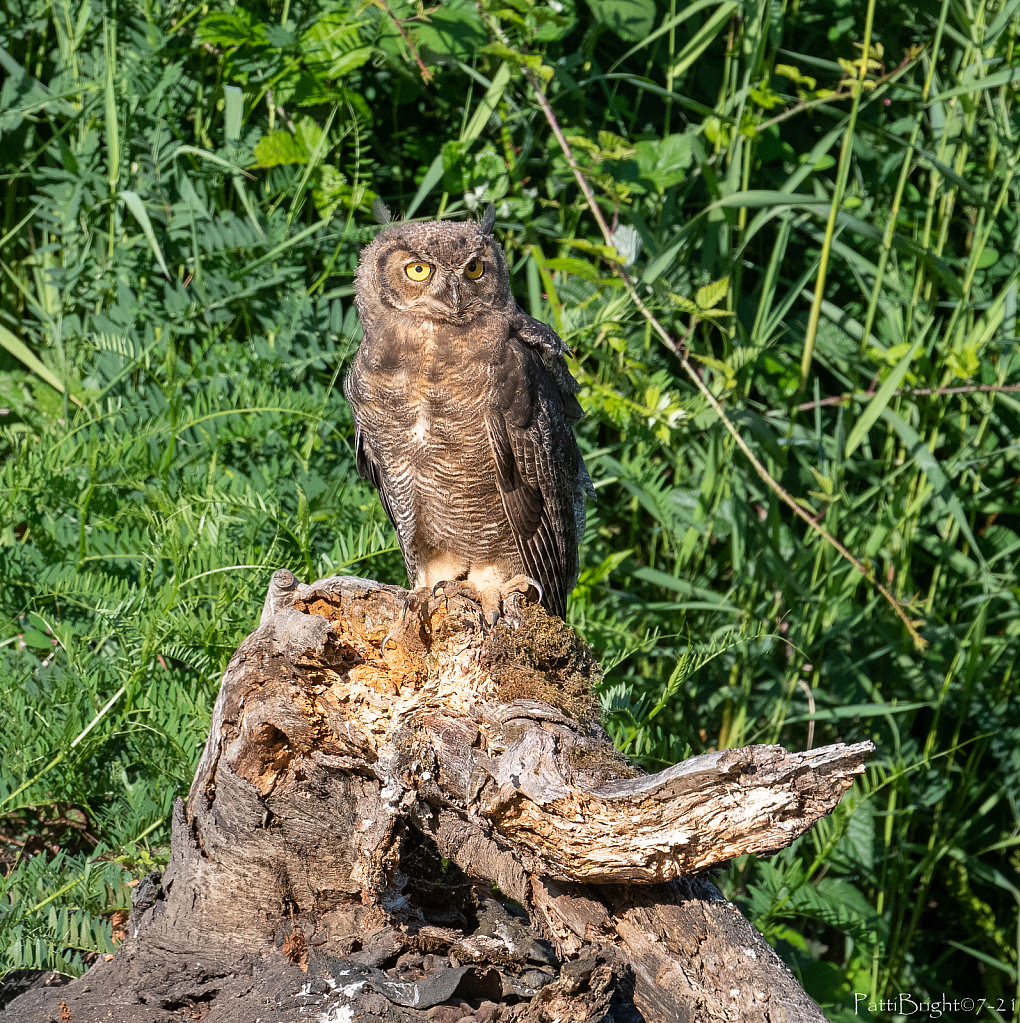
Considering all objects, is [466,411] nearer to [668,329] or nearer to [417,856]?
[417,856]

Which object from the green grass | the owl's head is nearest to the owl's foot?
the green grass

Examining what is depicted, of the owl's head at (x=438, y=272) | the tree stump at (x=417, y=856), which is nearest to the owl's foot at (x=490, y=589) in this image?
the tree stump at (x=417, y=856)

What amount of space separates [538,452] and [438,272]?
0.50m

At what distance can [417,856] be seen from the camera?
6.64ft

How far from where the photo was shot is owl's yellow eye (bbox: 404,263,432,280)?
2.43 m

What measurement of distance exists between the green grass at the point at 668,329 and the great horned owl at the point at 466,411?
22cm

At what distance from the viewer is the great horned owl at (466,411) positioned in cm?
244

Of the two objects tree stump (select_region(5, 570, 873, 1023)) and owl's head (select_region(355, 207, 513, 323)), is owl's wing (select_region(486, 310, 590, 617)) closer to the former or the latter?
→ owl's head (select_region(355, 207, 513, 323))

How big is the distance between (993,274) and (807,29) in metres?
1.16

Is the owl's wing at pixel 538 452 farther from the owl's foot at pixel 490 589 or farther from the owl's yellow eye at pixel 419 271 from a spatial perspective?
the owl's yellow eye at pixel 419 271

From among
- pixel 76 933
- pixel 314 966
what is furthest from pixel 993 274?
pixel 76 933

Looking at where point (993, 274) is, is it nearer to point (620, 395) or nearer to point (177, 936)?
point (620, 395)

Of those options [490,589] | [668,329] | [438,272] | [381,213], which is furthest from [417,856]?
[668,329]

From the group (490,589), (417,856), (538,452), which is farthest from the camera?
(490,589)
